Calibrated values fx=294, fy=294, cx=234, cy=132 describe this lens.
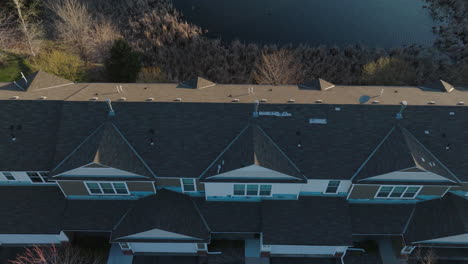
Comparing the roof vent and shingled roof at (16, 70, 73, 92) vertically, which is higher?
shingled roof at (16, 70, 73, 92)

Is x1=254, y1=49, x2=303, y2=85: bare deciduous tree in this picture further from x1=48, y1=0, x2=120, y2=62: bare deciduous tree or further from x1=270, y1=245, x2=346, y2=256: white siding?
x1=48, y1=0, x2=120, y2=62: bare deciduous tree

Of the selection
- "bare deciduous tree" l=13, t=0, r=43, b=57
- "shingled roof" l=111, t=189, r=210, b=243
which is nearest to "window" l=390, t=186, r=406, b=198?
"shingled roof" l=111, t=189, r=210, b=243

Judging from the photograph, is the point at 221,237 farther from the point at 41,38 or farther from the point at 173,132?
the point at 41,38

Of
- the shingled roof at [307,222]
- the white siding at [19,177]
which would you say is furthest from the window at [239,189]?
the white siding at [19,177]

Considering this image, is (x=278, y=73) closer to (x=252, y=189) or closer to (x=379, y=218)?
(x=252, y=189)

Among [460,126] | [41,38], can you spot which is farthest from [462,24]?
[41,38]

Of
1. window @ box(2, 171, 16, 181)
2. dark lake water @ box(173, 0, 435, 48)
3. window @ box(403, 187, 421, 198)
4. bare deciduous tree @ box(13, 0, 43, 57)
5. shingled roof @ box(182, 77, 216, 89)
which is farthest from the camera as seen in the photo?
dark lake water @ box(173, 0, 435, 48)

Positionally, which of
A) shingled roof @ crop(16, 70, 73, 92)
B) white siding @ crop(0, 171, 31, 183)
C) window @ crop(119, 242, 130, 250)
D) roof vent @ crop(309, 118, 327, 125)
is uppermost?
shingled roof @ crop(16, 70, 73, 92)
